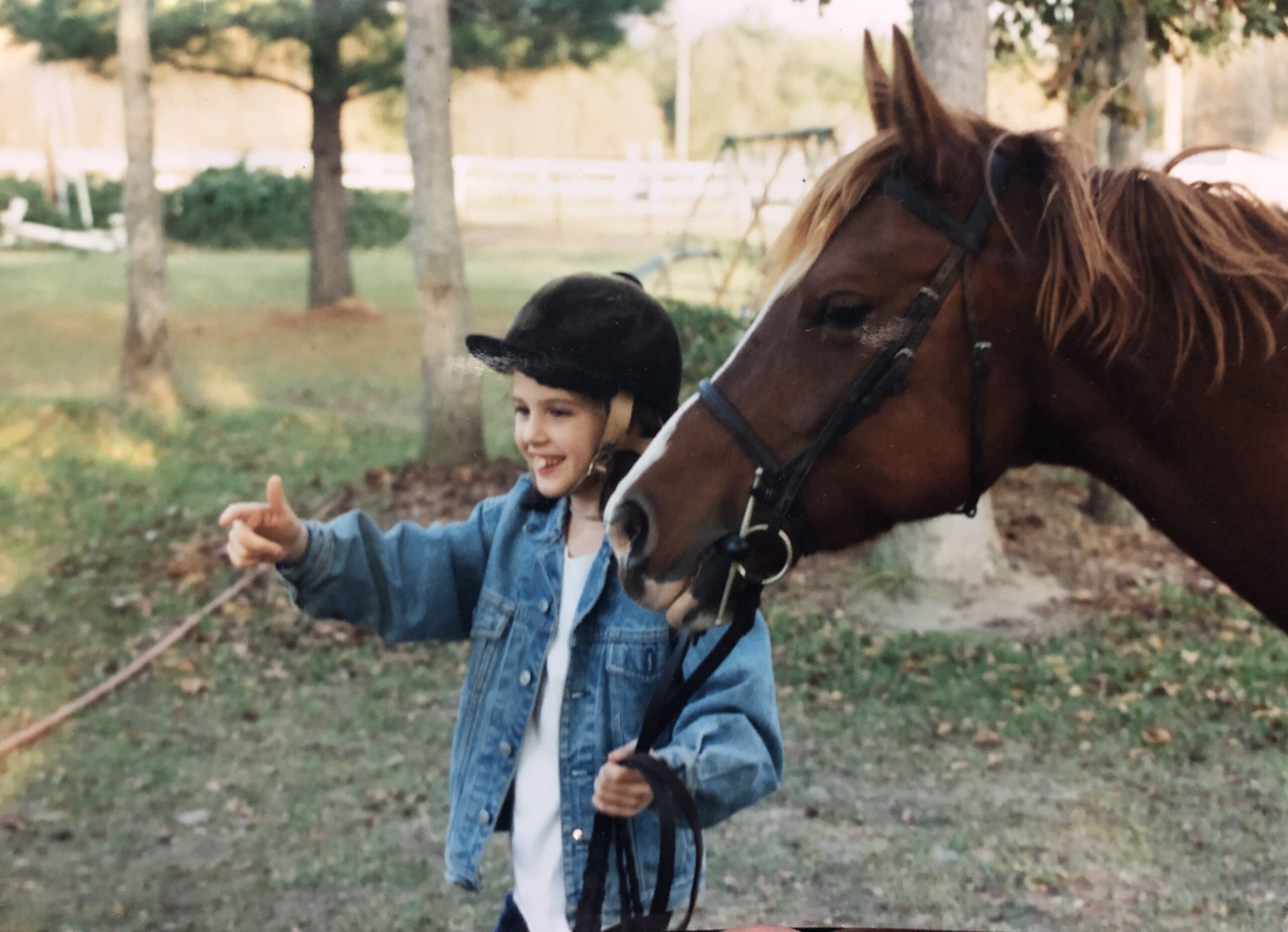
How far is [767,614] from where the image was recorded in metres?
5.90

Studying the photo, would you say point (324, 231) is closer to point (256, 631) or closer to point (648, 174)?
point (648, 174)

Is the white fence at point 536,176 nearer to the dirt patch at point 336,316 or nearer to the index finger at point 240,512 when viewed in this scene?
the dirt patch at point 336,316

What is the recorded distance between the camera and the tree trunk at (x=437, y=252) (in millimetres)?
7184

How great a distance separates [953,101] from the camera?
5.43 m

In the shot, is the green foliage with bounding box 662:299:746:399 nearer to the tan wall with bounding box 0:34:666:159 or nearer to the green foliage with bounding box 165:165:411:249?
the tan wall with bounding box 0:34:666:159

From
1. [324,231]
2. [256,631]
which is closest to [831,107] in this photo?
[324,231]

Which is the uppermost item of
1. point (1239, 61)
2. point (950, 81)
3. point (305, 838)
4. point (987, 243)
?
point (1239, 61)

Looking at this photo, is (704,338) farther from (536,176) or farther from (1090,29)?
(536,176)

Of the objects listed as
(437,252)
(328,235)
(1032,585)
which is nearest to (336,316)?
(328,235)

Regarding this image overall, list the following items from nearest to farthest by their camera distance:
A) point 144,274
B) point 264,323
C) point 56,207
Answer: point 144,274 < point 264,323 < point 56,207

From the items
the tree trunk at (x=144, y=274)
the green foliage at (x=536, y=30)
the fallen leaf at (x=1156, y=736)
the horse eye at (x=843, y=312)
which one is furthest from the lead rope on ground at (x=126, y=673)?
the green foliage at (x=536, y=30)

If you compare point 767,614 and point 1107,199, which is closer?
point 1107,199

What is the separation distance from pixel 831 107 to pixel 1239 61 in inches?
175

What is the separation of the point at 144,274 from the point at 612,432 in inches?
314
